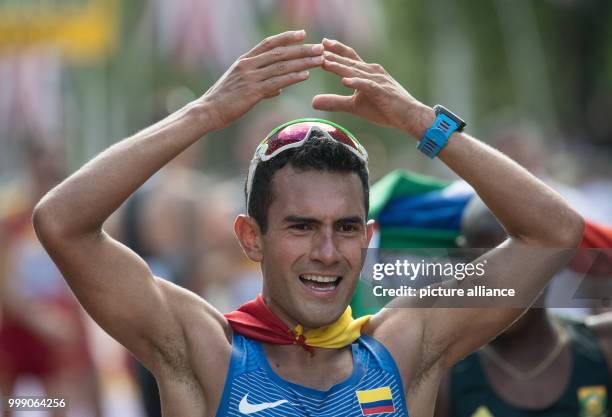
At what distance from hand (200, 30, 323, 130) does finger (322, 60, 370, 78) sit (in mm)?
41

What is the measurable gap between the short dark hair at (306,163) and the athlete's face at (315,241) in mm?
25

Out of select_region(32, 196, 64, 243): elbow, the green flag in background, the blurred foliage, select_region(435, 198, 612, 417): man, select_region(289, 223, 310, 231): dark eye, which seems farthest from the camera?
the blurred foliage

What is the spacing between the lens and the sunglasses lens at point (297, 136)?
4488mm

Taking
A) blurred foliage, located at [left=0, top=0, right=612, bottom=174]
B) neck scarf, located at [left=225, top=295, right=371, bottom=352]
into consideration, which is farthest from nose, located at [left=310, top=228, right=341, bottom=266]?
blurred foliage, located at [left=0, top=0, right=612, bottom=174]

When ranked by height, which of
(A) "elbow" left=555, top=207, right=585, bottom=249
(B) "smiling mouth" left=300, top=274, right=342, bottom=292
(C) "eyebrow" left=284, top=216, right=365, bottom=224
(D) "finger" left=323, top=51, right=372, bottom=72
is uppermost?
(D) "finger" left=323, top=51, right=372, bottom=72

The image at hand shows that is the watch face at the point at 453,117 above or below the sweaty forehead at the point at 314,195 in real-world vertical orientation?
above

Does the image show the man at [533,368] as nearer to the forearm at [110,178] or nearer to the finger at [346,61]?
the finger at [346,61]

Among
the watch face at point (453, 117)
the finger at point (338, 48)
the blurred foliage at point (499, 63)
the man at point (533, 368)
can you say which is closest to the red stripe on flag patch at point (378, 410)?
the watch face at point (453, 117)

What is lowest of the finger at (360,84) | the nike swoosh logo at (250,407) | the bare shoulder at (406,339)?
the nike swoosh logo at (250,407)

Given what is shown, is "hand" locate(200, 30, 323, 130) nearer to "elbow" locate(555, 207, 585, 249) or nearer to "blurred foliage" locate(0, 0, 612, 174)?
"elbow" locate(555, 207, 585, 249)

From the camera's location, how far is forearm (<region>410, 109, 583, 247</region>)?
14.9 ft

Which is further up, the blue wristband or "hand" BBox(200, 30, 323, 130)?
"hand" BBox(200, 30, 323, 130)

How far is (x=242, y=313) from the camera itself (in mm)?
4602

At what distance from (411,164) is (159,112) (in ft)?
54.2
